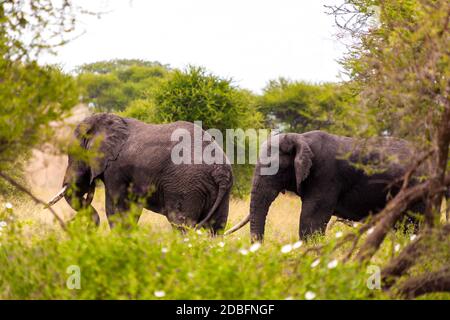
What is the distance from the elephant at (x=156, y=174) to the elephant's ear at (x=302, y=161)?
2.72 ft

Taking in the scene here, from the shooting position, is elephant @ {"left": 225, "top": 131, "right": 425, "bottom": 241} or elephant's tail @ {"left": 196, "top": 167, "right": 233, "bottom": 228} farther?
elephant @ {"left": 225, "top": 131, "right": 425, "bottom": 241}

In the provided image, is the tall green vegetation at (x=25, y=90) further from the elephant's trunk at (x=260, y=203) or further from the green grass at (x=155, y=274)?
the elephant's trunk at (x=260, y=203)

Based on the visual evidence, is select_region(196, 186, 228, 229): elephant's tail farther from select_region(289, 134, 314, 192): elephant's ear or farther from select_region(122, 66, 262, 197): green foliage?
select_region(122, 66, 262, 197): green foliage

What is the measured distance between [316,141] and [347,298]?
567 centimetres

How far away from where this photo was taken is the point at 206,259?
6.83 metres

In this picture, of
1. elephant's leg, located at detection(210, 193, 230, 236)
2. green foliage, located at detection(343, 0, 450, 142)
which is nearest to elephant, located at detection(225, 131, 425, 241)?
elephant's leg, located at detection(210, 193, 230, 236)

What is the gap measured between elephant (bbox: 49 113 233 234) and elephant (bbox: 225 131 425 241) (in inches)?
22.3

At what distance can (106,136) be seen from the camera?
12.4 meters

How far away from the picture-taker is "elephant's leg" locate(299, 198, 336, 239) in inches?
459

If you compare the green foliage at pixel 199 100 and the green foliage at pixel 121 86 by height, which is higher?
the green foliage at pixel 121 86

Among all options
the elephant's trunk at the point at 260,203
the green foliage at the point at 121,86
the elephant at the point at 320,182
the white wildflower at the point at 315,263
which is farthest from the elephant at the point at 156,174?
the green foliage at the point at 121,86

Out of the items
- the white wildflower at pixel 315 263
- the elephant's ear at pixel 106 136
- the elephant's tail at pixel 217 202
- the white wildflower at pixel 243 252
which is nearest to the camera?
the white wildflower at pixel 243 252

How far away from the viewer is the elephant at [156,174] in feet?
37.6

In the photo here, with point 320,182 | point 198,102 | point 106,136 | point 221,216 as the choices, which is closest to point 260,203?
point 221,216
